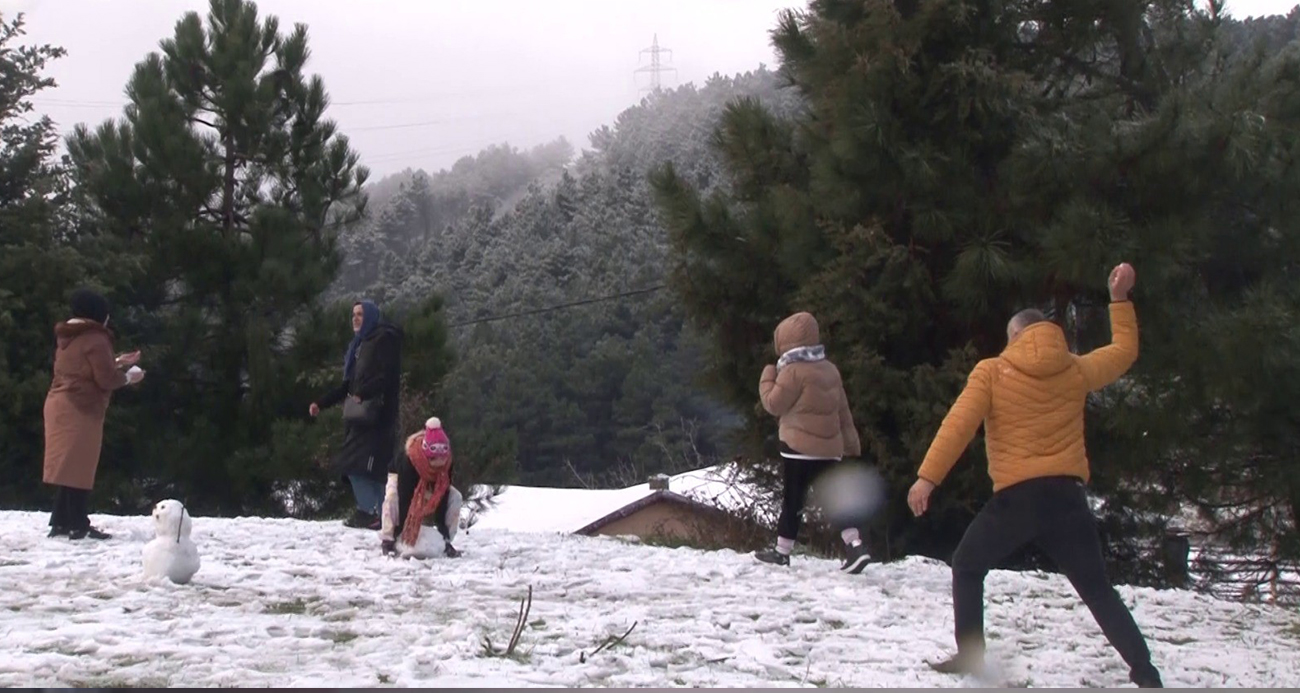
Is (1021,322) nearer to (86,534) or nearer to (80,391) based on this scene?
(80,391)

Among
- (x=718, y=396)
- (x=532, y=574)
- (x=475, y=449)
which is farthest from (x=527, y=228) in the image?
(x=532, y=574)

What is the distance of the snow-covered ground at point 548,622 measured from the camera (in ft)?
19.1

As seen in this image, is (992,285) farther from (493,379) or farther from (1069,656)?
(493,379)

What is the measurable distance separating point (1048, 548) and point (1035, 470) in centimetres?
35

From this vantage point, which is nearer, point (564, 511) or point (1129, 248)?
point (1129, 248)

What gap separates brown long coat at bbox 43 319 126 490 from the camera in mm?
9109

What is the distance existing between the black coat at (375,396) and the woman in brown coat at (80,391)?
1562mm

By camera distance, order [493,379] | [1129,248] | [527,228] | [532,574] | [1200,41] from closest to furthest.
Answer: [532,574]
[1129,248]
[1200,41]
[493,379]
[527,228]

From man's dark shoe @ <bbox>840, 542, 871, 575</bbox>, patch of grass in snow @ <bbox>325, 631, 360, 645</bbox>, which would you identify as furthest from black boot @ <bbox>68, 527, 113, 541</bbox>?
man's dark shoe @ <bbox>840, 542, 871, 575</bbox>

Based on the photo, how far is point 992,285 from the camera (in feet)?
35.9

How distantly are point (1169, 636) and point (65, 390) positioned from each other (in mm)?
7274

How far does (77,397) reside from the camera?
30.0ft

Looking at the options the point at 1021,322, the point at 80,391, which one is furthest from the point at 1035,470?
the point at 80,391

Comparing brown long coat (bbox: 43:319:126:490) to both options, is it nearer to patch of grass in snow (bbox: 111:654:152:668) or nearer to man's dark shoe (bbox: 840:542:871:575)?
patch of grass in snow (bbox: 111:654:152:668)
